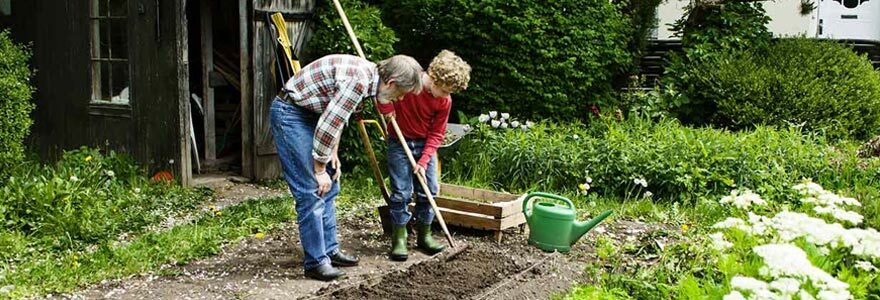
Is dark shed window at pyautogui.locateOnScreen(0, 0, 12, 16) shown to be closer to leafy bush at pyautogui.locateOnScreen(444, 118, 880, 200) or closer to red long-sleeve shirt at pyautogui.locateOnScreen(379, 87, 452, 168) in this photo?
leafy bush at pyautogui.locateOnScreen(444, 118, 880, 200)

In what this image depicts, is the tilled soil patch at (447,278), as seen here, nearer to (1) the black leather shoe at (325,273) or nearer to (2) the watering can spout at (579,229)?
(1) the black leather shoe at (325,273)

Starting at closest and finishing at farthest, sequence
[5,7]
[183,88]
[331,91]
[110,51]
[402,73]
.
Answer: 1. [402,73]
2. [331,91]
3. [183,88]
4. [110,51]
5. [5,7]

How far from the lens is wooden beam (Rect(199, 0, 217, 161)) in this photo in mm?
9547

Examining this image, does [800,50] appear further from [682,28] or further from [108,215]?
[108,215]

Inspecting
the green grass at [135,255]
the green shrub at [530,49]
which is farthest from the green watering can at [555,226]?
the green shrub at [530,49]

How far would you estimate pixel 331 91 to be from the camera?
467 cm

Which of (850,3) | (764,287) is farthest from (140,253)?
(850,3)

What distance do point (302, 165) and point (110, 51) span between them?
177 inches

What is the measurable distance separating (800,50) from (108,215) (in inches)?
296

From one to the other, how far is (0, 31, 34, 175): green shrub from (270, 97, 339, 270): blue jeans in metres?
3.00

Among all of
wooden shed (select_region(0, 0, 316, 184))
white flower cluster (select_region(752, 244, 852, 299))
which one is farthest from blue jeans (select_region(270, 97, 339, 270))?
wooden shed (select_region(0, 0, 316, 184))

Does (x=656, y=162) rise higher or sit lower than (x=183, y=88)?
lower

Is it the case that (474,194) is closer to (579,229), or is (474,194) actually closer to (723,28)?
(579,229)

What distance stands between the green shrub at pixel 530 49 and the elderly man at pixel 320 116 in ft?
15.9
